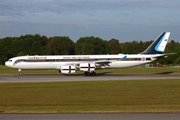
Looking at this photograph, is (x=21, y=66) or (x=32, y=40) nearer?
(x=21, y=66)

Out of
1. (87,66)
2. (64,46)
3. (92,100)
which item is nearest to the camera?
(92,100)

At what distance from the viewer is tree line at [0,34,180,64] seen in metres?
134

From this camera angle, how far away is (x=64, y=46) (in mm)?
157375

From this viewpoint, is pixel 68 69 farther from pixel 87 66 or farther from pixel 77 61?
pixel 77 61

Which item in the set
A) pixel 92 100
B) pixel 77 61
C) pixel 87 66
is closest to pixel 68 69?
pixel 87 66

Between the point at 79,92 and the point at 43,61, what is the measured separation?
25.0 m

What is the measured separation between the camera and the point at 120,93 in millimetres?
25516

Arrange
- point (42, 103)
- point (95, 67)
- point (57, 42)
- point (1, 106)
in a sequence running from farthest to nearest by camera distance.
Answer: point (57, 42) → point (95, 67) → point (42, 103) → point (1, 106)

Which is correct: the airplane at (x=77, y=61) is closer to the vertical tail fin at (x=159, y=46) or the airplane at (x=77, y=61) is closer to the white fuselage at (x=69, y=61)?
the white fuselage at (x=69, y=61)

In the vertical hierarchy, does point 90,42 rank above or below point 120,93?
above

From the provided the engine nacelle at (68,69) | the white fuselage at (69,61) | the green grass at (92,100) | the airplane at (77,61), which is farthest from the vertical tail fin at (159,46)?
the green grass at (92,100)

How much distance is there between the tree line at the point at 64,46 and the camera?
134438 millimetres

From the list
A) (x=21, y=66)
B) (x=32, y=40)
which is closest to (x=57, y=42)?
(x=32, y=40)

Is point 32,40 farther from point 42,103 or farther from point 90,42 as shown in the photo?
point 42,103
